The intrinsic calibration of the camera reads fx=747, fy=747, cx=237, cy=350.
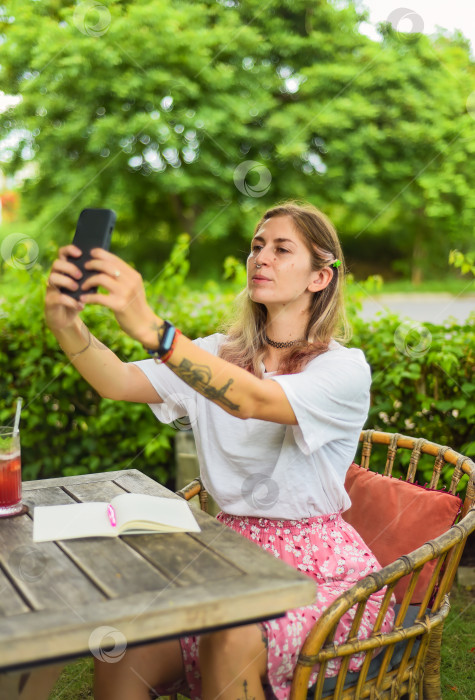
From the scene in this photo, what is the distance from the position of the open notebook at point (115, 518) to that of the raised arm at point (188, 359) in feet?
0.87

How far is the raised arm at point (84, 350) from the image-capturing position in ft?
4.80

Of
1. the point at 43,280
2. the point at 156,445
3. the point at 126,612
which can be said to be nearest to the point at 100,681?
the point at 126,612

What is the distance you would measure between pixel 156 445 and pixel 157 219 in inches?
632

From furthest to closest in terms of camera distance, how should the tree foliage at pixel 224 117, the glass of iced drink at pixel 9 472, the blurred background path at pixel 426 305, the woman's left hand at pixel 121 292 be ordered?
the tree foliage at pixel 224 117 < the blurred background path at pixel 426 305 < the glass of iced drink at pixel 9 472 < the woman's left hand at pixel 121 292

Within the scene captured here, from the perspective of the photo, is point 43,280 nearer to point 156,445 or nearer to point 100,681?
point 156,445

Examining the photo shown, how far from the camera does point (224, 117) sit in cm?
1455

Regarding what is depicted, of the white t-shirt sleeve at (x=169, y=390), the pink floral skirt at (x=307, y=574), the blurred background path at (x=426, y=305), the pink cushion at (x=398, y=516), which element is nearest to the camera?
the pink floral skirt at (x=307, y=574)

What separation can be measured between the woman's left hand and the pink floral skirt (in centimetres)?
62

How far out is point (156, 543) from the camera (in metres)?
1.48

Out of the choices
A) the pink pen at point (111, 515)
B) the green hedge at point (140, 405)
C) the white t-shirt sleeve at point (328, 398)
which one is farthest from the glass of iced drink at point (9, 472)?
the green hedge at point (140, 405)

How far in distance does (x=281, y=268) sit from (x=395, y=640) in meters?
0.93

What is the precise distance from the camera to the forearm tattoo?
4.87 feet

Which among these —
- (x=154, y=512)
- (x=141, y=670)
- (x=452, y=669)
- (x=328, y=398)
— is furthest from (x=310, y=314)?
(x=452, y=669)

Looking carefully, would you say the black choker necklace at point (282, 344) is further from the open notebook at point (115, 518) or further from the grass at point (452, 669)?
the grass at point (452, 669)
